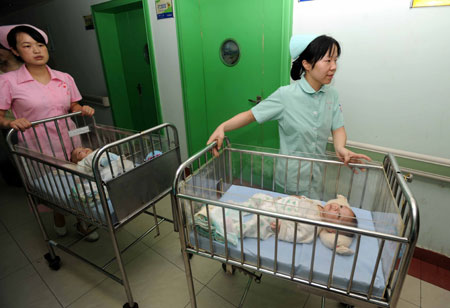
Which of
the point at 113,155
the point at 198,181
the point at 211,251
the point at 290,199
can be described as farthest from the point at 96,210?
the point at 290,199

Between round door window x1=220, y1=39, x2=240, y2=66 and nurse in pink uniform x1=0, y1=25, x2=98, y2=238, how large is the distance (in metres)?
1.45

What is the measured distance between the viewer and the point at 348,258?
111 cm

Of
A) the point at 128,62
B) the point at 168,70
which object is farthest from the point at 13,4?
the point at 168,70

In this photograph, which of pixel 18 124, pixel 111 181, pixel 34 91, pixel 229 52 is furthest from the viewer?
pixel 229 52

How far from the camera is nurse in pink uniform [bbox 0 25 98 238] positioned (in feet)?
6.20

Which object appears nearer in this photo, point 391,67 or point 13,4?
point 391,67

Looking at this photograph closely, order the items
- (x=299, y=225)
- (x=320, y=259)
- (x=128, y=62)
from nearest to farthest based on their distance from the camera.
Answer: (x=320, y=259), (x=299, y=225), (x=128, y=62)

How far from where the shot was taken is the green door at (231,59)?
2.28m

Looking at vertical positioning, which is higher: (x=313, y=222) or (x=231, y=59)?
(x=231, y=59)

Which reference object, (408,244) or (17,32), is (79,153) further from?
(408,244)

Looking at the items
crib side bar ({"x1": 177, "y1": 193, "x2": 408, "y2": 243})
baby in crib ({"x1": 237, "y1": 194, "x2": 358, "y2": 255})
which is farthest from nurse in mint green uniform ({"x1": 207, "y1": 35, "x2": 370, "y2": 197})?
crib side bar ({"x1": 177, "y1": 193, "x2": 408, "y2": 243})

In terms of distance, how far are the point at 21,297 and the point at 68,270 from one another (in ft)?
1.05

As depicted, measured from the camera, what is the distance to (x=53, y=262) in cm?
206

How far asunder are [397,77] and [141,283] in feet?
7.86
